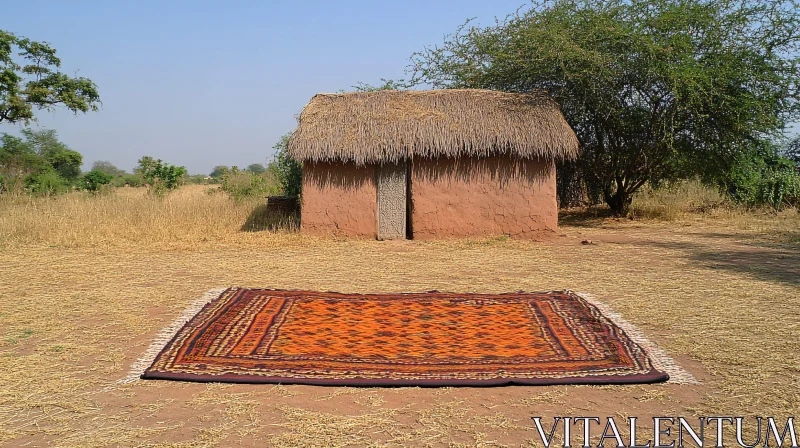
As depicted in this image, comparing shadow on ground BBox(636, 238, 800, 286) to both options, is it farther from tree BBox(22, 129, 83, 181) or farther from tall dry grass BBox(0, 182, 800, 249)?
tree BBox(22, 129, 83, 181)

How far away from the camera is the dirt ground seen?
10.7 feet

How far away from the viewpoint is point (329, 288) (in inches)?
261

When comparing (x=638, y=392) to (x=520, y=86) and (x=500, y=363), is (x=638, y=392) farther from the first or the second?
(x=520, y=86)

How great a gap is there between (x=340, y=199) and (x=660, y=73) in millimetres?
5971

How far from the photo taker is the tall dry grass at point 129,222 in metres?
9.93

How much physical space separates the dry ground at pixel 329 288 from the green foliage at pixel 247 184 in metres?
3.34

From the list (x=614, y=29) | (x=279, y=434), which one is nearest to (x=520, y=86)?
(x=614, y=29)

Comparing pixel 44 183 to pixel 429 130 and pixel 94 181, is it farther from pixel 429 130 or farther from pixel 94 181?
pixel 429 130

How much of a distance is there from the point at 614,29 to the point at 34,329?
10.1 metres

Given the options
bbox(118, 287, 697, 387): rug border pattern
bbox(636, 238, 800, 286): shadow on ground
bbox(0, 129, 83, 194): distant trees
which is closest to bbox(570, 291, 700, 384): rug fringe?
bbox(118, 287, 697, 387): rug border pattern

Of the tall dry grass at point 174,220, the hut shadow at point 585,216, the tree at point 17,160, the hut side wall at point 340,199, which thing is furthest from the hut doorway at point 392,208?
the tree at point 17,160

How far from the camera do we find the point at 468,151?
10367 mm

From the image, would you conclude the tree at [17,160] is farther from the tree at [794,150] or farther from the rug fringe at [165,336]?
the tree at [794,150]

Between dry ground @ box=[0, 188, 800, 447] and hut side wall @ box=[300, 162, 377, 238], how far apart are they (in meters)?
0.67
